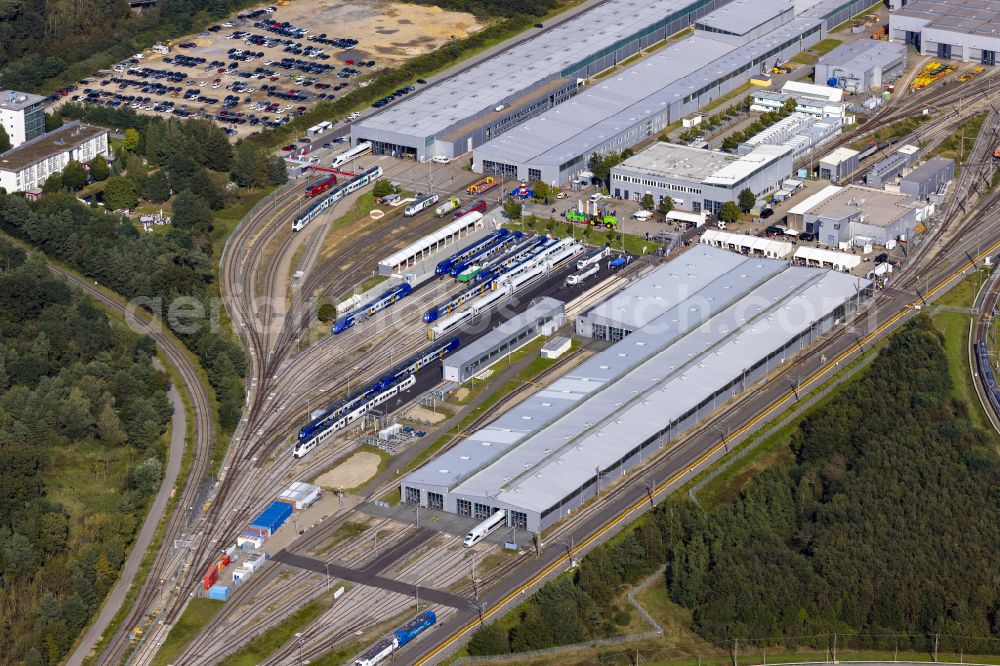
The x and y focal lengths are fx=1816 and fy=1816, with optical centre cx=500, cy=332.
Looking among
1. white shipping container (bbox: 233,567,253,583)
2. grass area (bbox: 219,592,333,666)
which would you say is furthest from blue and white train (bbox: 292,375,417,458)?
grass area (bbox: 219,592,333,666)

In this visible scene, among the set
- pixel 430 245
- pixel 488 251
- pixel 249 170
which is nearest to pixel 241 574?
pixel 430 245

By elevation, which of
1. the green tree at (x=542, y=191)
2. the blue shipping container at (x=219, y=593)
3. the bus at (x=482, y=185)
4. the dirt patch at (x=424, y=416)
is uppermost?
the green tree at (x=542, y=191)

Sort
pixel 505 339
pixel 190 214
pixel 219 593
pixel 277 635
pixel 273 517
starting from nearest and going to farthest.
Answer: pixel 277 635
pixel 219 593
pixel 273 517
pixel 505 339
pixel 190 214

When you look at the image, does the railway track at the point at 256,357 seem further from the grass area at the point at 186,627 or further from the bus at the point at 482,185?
the bus at the point at 482,185

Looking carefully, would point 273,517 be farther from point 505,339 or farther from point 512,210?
point 512,210

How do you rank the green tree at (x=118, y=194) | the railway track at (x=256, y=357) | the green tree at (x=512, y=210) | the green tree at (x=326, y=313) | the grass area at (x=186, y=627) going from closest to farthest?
the grass area at (x=186, y=627), the railway track at (x=256, y=357), the green tree at (x=326, y=313), the green tree at (x=512, y=210), the green tree at (x=118, y=194)

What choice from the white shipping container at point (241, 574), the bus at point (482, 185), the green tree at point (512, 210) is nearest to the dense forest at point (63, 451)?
the white shipping container at point (241, 574)
